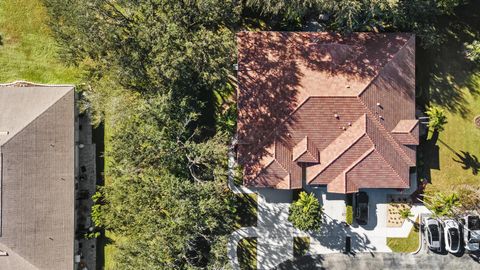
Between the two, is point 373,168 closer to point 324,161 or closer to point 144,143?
point 324,161

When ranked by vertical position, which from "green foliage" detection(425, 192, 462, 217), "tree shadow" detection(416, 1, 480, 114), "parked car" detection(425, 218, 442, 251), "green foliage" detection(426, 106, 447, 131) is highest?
"tree shadow" detection(416, 1, 480, 114)

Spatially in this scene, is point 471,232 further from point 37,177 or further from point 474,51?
point 37,177

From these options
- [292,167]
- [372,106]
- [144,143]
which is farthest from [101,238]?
[372,106]

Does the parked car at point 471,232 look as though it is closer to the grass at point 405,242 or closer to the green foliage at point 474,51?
the grass at point 405,242

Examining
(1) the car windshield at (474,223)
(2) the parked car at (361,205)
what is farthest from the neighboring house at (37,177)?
(1) the car windshield at (474,223)

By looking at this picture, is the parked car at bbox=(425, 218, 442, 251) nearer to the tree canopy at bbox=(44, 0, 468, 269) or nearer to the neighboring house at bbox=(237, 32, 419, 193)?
the neighboring house at bbox=(237, 32, 419, 193)

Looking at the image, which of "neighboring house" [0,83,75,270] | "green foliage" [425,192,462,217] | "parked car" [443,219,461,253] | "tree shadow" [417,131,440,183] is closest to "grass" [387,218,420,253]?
"parked car" [443,219,461,253]
